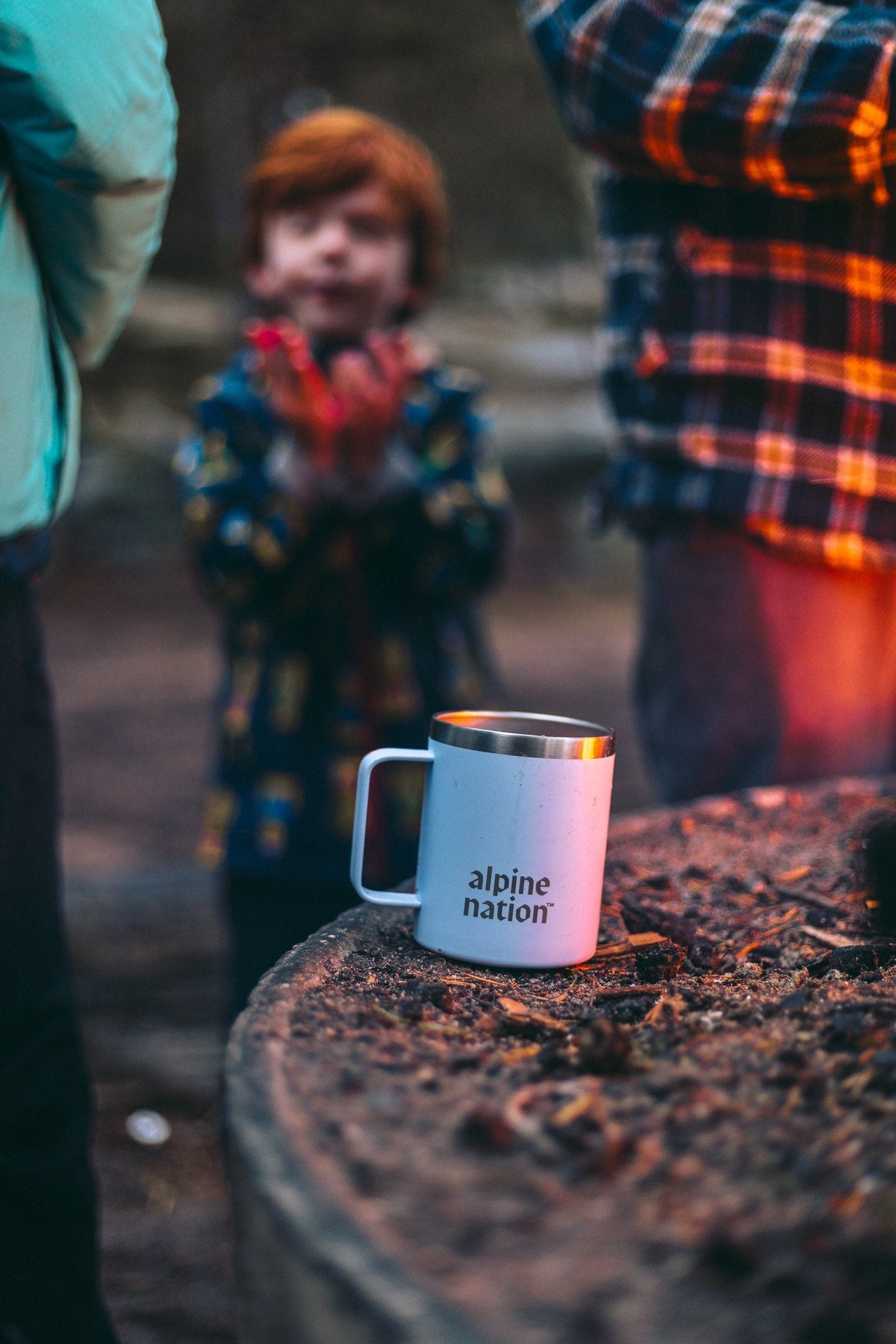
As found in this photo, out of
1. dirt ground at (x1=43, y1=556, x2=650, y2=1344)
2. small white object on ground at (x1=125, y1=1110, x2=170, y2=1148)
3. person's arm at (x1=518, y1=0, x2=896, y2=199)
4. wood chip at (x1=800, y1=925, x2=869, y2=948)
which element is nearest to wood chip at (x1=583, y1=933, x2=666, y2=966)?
wood chip at (x1=800, y1=925, x2=869, y2=948)

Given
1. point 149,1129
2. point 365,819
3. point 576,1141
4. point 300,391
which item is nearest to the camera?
point 576,1141

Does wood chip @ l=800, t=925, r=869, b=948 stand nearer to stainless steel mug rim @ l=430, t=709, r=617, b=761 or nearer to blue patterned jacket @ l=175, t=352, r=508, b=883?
stainless steel mug rim @ l=430, t=709, r=617, b=761

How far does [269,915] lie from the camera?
187 centimetres

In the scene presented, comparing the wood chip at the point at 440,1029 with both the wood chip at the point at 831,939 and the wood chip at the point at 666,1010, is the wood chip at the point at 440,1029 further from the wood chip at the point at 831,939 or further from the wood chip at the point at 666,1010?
the wood chip at the point at 831,939

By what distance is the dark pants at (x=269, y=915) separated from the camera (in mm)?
1850

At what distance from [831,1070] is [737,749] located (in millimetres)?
772

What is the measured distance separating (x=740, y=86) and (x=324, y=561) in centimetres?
99

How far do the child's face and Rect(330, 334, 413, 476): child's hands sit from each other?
0.11 m

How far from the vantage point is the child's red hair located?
1.86 meters

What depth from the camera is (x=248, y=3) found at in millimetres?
5098

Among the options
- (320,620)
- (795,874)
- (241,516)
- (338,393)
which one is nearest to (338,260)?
(338,393)

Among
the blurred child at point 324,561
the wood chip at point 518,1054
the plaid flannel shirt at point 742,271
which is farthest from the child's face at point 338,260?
the wood chip at point 518,1054

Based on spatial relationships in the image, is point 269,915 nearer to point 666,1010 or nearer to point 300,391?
point 300,391

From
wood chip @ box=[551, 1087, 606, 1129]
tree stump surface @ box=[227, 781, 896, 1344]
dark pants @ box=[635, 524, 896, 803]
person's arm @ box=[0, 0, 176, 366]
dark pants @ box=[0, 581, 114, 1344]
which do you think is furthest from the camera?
dark pants @ box=[635, 524, 896, 803]
